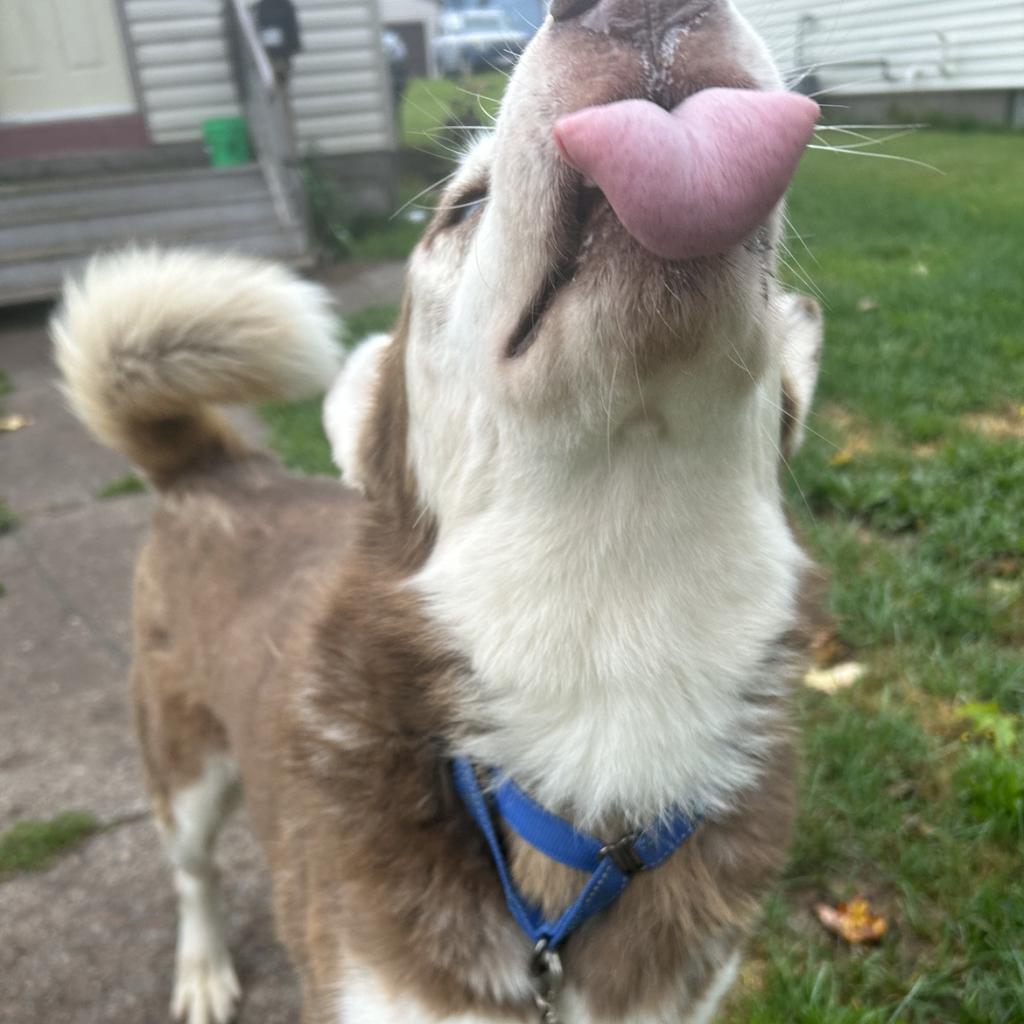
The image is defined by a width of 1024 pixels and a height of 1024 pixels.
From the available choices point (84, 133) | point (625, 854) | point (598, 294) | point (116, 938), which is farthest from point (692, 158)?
point (84, 133)

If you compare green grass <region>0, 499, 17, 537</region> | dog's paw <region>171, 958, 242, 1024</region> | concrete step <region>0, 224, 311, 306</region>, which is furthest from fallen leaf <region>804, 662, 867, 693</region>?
concrete step <region>0, 224, 311, 306</region>

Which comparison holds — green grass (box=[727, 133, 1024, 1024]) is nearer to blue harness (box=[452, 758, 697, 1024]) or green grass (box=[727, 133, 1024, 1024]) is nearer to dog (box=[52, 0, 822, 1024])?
dog (box=[52, 0, 822, 1024])

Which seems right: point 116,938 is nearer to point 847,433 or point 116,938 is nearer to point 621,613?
point 621,613

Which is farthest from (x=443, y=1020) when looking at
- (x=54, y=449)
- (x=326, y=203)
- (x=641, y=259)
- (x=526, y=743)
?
(x=326, y=203)

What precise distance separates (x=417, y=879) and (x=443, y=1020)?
0.70 ft

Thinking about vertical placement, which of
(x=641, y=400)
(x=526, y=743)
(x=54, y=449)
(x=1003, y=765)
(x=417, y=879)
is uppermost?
(x=641, y=400)

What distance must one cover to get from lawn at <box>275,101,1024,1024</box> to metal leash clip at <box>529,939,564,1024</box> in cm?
68

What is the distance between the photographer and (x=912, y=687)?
2990 millimetres

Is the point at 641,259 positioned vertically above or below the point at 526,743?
above

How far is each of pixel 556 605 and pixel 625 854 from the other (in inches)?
16.6

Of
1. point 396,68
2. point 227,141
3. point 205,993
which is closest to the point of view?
point 205,993

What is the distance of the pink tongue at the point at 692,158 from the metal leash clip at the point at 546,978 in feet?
3.60

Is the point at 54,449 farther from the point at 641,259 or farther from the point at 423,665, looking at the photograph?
the point at 641,259

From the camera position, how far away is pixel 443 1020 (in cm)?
159
